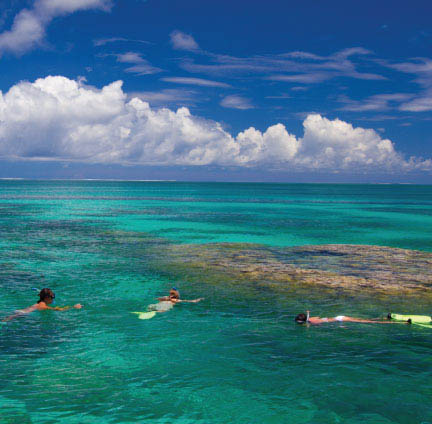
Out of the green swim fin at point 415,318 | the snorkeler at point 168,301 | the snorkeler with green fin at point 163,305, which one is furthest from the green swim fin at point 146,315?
the green swim fin at point 415,318

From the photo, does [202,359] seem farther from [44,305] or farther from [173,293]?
[44,305]

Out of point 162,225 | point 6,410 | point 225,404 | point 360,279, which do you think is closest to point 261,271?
point 360,279

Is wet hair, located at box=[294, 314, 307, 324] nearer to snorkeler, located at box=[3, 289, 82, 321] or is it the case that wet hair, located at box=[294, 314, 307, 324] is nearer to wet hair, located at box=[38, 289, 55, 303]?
snorkeler, located at box=[3, 289, 82, 321]

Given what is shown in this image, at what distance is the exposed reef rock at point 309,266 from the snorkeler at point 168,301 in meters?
4.61

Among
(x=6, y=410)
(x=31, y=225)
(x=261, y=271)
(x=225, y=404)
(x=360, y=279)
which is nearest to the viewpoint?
(x=6, y=410)

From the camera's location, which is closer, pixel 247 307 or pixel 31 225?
pixel 247 307

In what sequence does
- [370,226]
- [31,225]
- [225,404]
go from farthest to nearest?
[370,226] → [31,225] → [225,404]

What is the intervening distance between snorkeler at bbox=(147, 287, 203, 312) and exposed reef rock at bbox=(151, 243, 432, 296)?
461cm

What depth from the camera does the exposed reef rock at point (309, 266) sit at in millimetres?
23870

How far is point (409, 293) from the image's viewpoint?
2173 centimetres

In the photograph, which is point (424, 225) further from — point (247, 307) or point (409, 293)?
point (247, 307)

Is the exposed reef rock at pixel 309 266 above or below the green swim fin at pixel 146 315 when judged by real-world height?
above

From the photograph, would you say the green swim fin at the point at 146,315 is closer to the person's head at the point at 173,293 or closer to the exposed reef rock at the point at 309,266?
the person's head at the point at 173,293

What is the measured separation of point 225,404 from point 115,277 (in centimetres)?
1522
